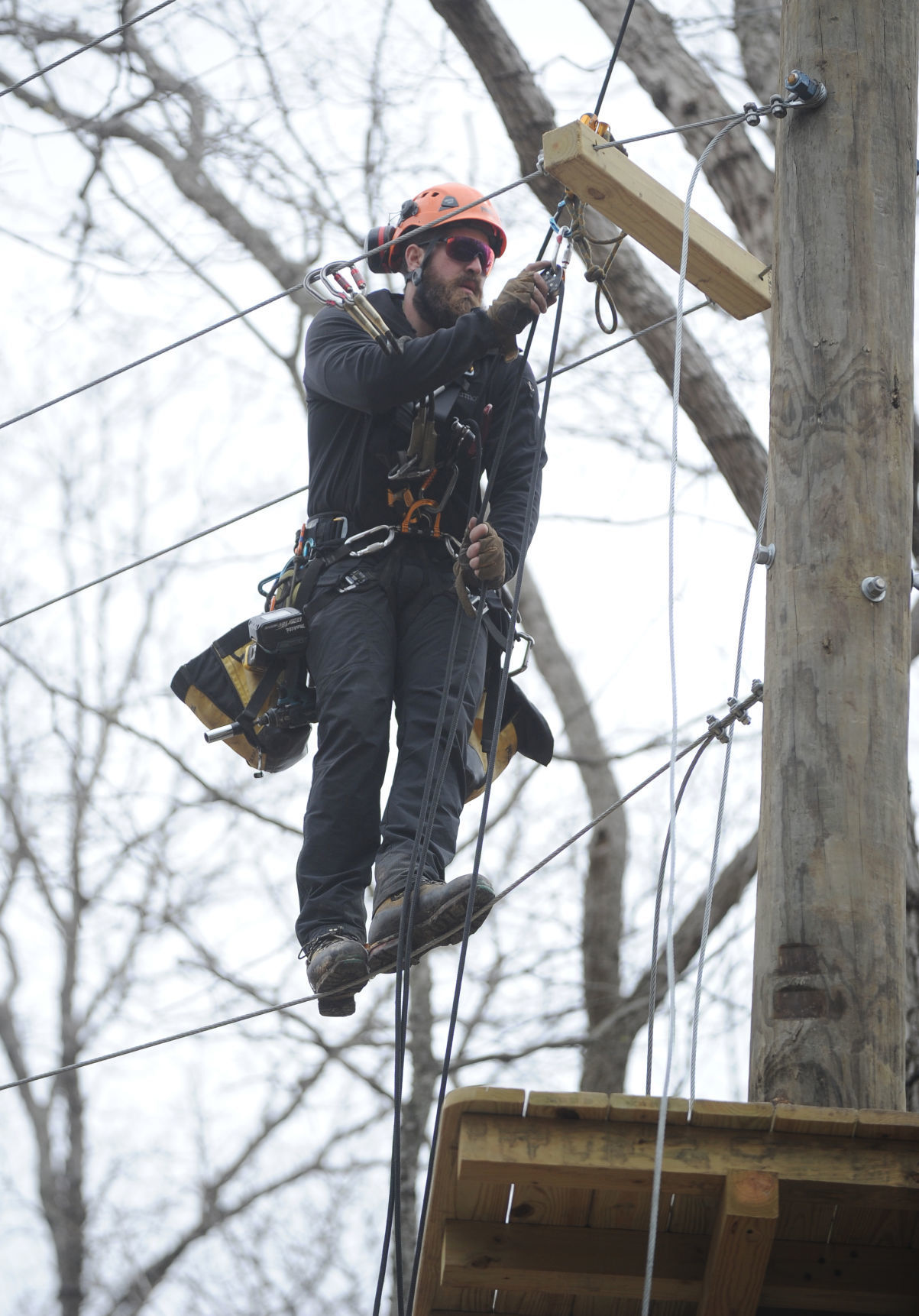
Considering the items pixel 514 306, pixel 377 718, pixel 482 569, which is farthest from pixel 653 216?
pixel 377 718

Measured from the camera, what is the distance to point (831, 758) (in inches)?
125

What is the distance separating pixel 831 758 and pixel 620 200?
Answer: 165 centimetres

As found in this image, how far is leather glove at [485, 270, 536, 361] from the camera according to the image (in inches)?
157

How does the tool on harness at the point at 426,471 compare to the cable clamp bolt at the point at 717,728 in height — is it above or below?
above

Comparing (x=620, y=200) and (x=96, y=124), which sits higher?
(x=96, y=124)

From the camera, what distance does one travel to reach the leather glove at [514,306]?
3992 millimetres

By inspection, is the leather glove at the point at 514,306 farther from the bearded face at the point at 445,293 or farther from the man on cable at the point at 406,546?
the bearded face at the point at 445,293

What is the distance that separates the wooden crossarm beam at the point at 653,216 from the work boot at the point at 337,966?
1820 millimetres

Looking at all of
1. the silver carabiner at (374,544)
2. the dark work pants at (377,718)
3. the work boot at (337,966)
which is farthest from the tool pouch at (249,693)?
the work boot at (337,966)

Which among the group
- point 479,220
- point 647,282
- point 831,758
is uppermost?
point 647,282

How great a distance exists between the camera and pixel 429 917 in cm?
386

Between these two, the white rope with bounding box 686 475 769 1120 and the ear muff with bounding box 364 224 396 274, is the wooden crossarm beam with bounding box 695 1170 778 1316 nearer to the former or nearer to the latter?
the white rope with bounding box 686 475 769 1120

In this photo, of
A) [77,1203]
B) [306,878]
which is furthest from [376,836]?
[77,1203]

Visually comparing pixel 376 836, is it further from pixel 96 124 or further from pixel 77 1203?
pixel 77 1203
